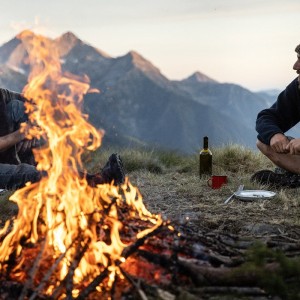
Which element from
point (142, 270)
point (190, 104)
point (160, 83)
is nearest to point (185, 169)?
point (142, 270)

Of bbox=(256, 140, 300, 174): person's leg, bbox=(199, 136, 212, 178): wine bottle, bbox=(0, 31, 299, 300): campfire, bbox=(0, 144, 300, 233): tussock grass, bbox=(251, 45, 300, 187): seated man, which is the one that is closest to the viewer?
bbox=(0, 31, 299, 300): campfire

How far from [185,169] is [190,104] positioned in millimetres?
152247

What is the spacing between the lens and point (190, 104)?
→ 15950 cm

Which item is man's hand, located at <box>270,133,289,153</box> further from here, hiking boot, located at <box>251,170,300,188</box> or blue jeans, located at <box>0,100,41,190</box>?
blue jeans, located at <box>0,100,41,190</box>

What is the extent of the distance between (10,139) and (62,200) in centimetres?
281

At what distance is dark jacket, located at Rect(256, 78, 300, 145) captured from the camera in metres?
5.66

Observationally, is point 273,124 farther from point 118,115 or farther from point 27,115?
point 118,115

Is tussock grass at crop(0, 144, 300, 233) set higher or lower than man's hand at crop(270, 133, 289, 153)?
lower

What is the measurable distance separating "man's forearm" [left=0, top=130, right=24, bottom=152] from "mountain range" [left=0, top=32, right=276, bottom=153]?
10504cm

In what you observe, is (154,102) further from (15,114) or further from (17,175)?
(17,175)

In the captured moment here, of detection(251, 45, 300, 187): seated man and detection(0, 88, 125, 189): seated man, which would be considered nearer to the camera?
detection(251, 45, 300, 187): seated man

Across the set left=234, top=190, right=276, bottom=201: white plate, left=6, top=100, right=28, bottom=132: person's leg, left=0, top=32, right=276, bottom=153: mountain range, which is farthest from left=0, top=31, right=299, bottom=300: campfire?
left=0, top=32, right=276, bottom=153: mountain range

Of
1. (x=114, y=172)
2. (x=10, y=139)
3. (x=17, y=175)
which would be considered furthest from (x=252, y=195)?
(x=10, y=139)

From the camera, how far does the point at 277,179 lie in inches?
251
